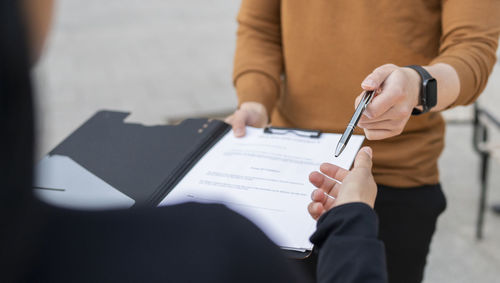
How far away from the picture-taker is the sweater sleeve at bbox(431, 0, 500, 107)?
100cm

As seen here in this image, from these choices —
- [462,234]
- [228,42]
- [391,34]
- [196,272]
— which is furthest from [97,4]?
[196,272]

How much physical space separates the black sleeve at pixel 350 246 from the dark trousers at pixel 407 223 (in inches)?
20.0

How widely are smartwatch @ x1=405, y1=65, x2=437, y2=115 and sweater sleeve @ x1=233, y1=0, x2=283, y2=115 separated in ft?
1.36

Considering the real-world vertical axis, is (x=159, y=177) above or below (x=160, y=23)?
above

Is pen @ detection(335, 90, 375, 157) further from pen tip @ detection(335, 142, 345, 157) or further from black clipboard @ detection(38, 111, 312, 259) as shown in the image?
black clipboard @ detection(38, 111, 312, 259)

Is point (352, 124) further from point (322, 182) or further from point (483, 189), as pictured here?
point (483, 189)

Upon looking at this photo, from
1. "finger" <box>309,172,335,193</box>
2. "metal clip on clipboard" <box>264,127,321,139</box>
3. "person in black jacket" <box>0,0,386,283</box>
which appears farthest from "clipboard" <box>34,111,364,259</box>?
"person in black jacket" <box>0,0,386,283</box>

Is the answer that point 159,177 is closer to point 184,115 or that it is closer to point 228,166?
point 228,166

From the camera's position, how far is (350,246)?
60cm

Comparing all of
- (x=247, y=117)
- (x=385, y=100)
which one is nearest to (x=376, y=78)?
(x=385, y=100)

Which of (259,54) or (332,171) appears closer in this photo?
(332,171)

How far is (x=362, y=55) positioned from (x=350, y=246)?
0.62m

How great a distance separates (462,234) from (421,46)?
4.34 ft

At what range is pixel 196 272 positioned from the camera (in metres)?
0.52
